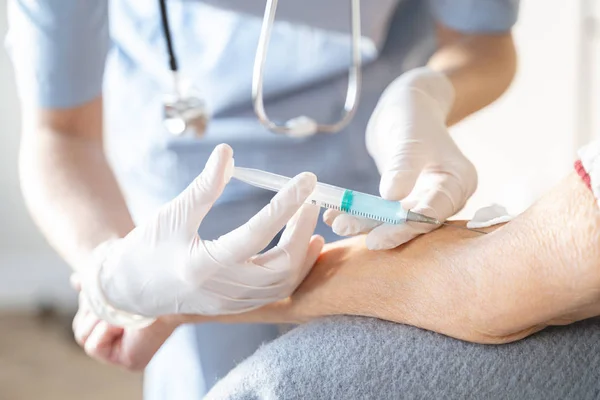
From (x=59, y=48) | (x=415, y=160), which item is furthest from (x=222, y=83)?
(x=415, y=160)

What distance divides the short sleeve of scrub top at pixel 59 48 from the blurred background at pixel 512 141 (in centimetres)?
87

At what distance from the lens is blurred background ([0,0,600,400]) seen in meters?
2.04

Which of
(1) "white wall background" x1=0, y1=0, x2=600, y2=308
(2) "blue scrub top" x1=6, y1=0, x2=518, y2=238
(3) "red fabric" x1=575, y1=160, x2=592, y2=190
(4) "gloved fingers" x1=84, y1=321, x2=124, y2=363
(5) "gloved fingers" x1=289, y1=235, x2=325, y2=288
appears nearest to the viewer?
(3) "red fabric" x1=575, y1=160, x2=592, y2=190

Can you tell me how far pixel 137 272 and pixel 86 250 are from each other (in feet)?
0.89

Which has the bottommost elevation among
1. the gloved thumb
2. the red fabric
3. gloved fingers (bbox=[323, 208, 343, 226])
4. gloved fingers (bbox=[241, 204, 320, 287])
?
gloved fingers (bbox=[241, 204, 320, 287])

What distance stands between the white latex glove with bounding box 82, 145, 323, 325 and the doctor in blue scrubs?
0.45 ft

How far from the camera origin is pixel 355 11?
1149 millimetres

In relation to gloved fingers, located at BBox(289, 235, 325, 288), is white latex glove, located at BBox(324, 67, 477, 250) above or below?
above

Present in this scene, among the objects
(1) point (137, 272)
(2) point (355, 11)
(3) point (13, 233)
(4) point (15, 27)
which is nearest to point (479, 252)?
(1) point (137, 272)

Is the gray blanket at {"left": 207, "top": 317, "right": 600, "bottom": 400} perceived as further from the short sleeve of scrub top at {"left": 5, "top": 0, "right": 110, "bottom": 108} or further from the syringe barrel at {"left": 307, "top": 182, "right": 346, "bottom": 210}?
the short sleeve of scrub top at {"left": 5, "top": 0, "right": 110, "bottom": 108}

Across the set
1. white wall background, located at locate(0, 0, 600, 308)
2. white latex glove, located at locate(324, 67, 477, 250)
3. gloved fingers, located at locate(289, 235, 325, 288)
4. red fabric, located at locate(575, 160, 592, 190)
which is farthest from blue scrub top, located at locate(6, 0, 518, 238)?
white wall background, located at locate(0, 0, 600, 308)

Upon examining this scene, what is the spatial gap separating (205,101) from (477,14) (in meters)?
0.52

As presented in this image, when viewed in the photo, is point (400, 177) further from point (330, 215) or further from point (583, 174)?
point (583, 174)

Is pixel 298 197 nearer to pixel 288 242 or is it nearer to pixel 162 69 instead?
pixel 288 242
